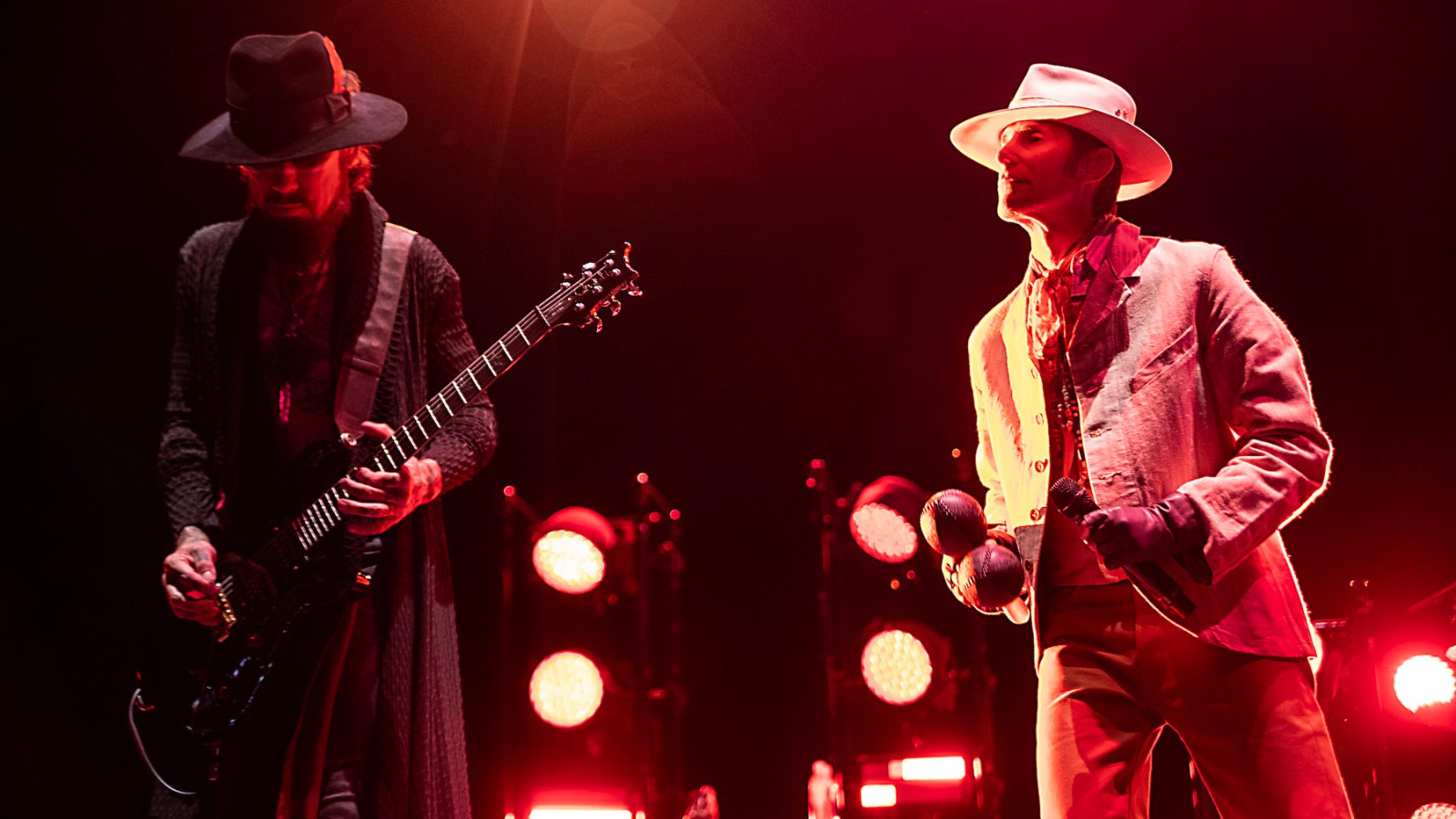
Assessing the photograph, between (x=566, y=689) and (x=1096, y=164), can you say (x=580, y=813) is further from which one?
(x=1096, y=164)

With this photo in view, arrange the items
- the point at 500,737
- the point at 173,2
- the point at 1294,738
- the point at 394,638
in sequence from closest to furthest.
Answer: the point at 1294,738
the point at 394,638
the point at 173,2
the point at 500,737

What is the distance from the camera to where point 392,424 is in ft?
9.55

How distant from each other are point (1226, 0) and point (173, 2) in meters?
4.52

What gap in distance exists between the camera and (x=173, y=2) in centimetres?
503

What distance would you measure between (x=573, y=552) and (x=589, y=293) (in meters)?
2.66

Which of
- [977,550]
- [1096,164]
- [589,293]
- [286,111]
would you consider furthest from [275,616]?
[1096,164]

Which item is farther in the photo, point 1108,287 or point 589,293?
point 589,293

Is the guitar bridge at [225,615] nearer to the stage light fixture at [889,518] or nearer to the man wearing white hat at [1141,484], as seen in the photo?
the man wearing white hat at [1141,484]

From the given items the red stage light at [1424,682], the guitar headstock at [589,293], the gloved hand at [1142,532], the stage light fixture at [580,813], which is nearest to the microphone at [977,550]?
the gloved hand at [1142,532]

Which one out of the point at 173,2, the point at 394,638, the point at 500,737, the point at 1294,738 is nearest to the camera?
the point at 1294,738

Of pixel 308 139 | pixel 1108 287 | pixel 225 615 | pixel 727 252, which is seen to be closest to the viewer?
pixel 1108 287

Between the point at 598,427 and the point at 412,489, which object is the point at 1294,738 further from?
the point at 598,427

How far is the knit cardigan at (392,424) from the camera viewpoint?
259 centimetres

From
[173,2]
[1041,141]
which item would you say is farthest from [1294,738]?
[173,2]
